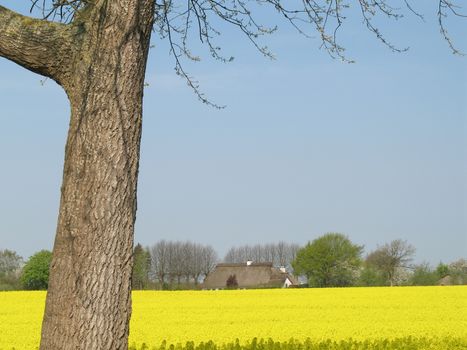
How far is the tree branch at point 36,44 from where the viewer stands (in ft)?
20.0

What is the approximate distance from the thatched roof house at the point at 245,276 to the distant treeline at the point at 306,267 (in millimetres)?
2378

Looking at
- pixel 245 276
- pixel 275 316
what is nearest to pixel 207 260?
pixel 245 276

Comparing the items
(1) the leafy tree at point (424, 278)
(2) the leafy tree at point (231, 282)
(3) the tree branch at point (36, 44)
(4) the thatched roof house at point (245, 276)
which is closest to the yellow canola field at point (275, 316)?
(3) the tree branch at point (36, 44)

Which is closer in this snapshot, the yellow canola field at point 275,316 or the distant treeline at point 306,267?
the yellow canola field at point 275,316

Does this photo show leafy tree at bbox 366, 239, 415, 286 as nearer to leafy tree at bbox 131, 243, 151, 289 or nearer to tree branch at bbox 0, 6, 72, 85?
leafy tree at bbox 131, 243, 151, 289

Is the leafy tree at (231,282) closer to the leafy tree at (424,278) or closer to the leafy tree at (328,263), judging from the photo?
the leafy tree at (328,263)

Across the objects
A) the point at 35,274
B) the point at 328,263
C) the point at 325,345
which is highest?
the point at 328,263

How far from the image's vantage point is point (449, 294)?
31641 millimetres

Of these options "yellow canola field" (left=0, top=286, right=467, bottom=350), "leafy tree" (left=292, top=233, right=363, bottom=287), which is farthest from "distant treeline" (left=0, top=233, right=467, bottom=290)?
"yellow canola field" (left=0, top=286, right=467, bottom=350)

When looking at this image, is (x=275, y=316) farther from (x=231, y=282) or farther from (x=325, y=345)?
(x=231, y=282)

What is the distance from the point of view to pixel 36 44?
6.11m

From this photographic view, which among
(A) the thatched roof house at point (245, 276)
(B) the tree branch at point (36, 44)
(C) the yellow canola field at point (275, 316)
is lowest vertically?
(C) the yellow canola field at point (275, 316)

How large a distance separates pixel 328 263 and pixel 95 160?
67.4 metres

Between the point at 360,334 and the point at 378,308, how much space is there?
31.2 feet
